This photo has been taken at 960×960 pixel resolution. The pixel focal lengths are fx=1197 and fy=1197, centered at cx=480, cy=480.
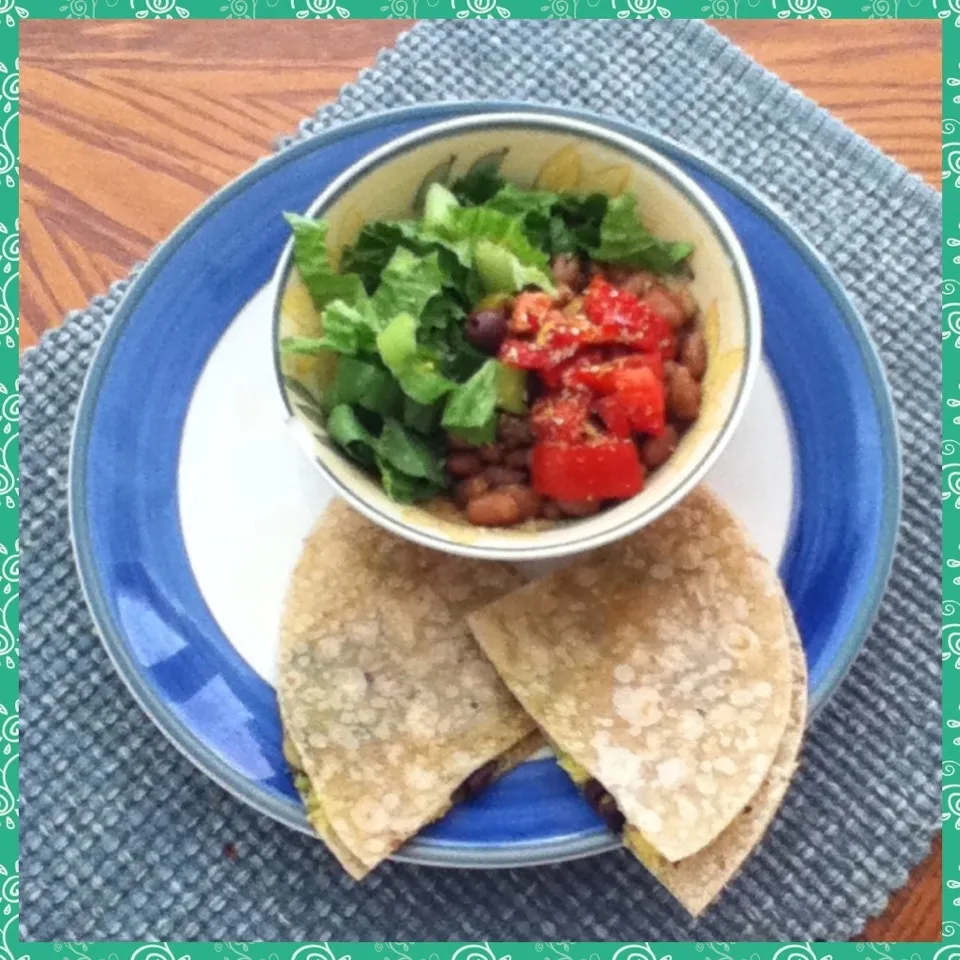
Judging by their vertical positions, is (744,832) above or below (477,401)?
below

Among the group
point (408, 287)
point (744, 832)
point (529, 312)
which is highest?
point (408, 287)

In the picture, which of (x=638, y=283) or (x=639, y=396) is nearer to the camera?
(x=639, y=396)

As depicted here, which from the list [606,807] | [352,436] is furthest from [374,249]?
[606,807]

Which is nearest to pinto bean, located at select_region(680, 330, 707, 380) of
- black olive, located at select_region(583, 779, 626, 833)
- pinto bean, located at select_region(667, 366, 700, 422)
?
pinto bean, located at select_region(667, 366, 700, 422)

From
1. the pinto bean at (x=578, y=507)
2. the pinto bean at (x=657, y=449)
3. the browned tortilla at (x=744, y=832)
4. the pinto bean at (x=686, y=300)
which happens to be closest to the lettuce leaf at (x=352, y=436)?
the pinto bean at (x=578, y=507)

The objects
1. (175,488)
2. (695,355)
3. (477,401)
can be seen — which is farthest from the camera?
(175,488)

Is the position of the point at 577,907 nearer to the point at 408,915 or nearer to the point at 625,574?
the point at 408,915

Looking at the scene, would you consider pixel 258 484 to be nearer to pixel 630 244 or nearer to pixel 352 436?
pixel 352 436

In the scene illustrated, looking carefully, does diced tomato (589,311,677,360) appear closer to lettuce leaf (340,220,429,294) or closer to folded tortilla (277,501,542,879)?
lettuce leaf (340,220,429,294)
